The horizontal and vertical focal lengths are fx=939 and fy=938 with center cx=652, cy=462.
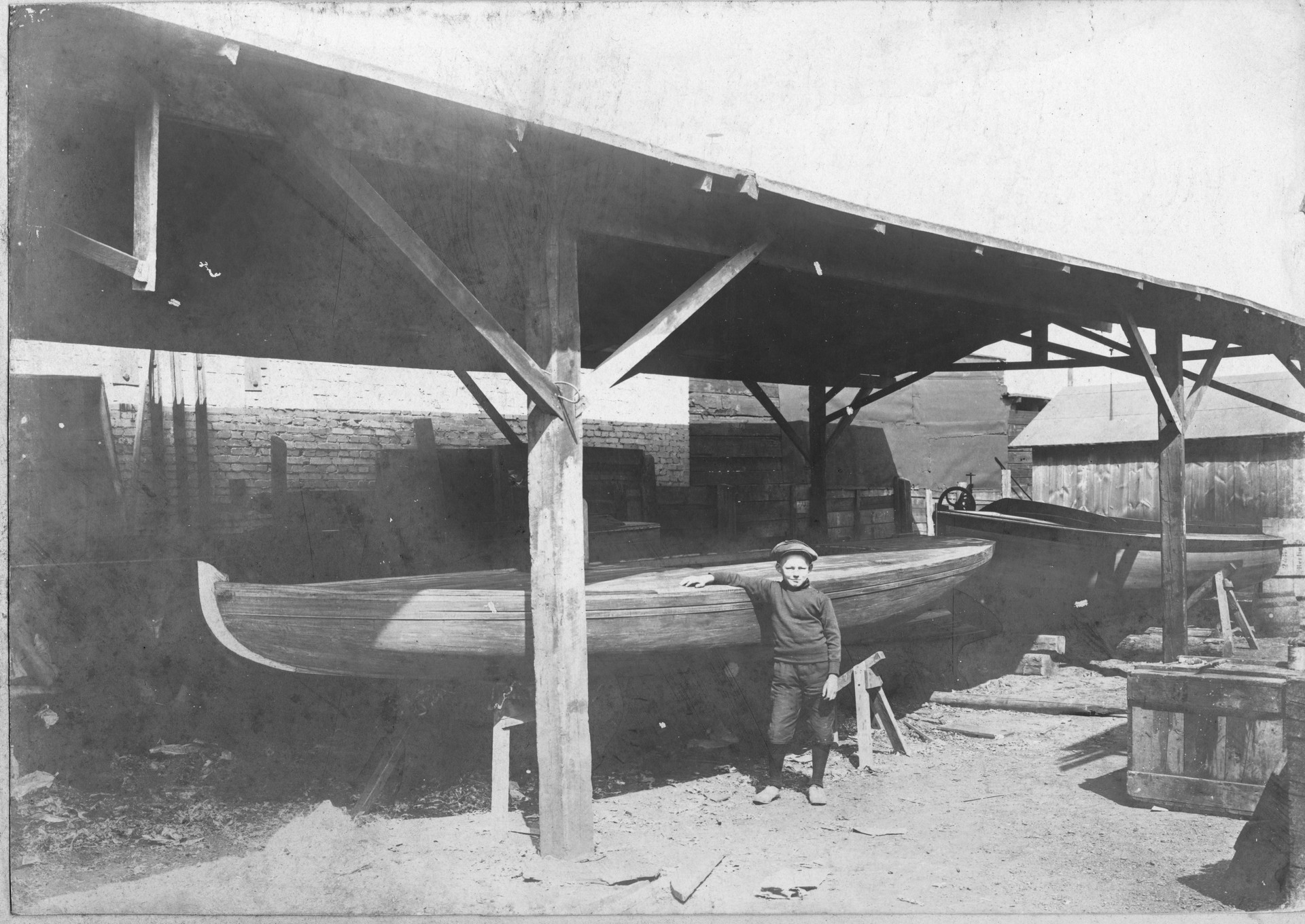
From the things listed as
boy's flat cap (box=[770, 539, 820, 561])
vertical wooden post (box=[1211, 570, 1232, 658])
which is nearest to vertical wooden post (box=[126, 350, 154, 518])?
boy's flat cap (box=[770, 539, 820, 561])

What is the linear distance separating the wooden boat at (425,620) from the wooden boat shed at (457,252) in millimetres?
380

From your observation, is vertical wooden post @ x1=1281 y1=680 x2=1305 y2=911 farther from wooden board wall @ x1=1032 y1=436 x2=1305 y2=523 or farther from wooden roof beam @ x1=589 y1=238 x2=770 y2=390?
wooden board wall @ x1=1032 y1=436 x2=1305 y2=523

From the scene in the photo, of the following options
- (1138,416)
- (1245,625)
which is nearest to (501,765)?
(1245,625)

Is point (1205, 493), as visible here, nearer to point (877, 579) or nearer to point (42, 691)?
point (877, 579)

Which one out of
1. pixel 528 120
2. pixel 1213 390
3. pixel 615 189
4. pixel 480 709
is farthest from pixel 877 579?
pixel 1213 390

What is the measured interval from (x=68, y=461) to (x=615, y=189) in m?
6.40

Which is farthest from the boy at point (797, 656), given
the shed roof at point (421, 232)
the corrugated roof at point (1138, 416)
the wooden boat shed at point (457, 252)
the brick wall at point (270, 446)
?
the corrugated roof at point (1138, 416)

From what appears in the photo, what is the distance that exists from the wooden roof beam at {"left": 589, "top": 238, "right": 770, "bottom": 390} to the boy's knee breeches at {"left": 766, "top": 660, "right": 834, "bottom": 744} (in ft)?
6.99

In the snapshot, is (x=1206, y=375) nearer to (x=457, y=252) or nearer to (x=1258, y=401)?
(x=1258, y=401)

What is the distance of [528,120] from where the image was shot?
4016mm

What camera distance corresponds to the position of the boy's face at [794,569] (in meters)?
5.82

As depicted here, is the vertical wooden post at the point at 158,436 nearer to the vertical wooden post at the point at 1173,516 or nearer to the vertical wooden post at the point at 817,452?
the vertical wooden post at the point at 817,452

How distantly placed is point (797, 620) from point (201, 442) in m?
6.51

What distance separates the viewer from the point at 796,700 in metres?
5.79
